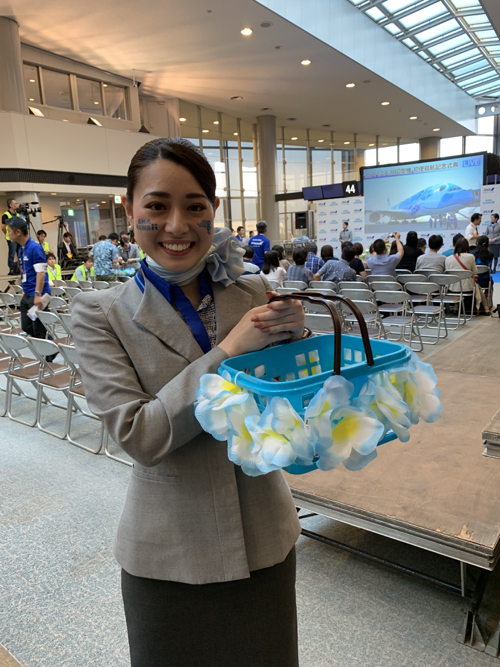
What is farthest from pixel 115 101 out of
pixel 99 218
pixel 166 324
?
pixel 166 324

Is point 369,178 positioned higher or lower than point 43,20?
lower

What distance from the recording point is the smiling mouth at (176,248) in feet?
2.87

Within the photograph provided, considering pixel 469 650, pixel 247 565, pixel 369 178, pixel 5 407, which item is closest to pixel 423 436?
pixel 469 650

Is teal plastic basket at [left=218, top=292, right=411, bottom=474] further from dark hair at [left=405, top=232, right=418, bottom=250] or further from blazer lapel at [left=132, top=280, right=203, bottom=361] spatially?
dark hair at [left=405, top=232, right=418, bottom=250]

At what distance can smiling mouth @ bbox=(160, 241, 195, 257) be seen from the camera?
88 centimetres

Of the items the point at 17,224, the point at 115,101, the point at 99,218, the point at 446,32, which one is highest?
the point at 446,32

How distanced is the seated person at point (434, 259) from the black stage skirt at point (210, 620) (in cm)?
724

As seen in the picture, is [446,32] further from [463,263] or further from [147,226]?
[147,226]

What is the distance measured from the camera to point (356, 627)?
1.82 meters

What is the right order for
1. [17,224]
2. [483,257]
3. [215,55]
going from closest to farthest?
[17,224] < [483,257] < [215,55]

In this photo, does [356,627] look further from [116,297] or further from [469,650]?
[116,297]

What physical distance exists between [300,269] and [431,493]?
5.56 metres

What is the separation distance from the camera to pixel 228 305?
95 cm

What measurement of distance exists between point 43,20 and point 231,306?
43.0 ft
